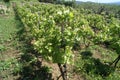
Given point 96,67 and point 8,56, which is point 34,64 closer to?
point 8,56

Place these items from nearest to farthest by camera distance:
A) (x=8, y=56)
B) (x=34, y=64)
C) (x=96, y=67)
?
(x=34, y=64) → (x=8, y=56) → (x=96, y=67)

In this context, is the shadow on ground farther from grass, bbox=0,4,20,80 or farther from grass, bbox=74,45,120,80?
grass, bbox=0,4,20,80

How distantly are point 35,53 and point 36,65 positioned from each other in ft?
8.53

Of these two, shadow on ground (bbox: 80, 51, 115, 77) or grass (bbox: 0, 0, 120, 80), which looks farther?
shadow on ground (bbox: 80, 51, 115, 77)

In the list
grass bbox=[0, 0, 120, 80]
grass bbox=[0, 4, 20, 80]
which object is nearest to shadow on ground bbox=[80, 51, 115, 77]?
grass bbox=[0, 0, 120, 80]

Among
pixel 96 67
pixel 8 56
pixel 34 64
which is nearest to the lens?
pixel 34 64

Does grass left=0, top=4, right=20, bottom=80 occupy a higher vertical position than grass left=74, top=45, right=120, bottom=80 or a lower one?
higher

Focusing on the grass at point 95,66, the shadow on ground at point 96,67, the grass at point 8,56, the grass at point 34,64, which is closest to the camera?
the grass at point 8,56

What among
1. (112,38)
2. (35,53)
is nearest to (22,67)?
(35,53)

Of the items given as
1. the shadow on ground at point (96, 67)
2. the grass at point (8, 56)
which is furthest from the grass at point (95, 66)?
the grass at point (8, 56)

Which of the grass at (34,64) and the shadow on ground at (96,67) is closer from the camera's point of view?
the grass at (34,64)

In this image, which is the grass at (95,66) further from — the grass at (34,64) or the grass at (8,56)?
the grass at (8,56)

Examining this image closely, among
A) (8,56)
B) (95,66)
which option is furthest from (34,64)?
(95,66)

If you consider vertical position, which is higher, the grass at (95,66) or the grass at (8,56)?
the grass at (8,56)
